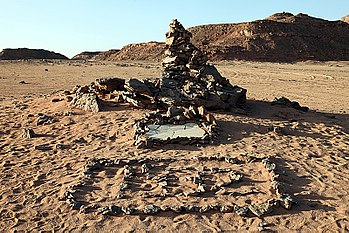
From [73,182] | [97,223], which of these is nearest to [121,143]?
[73,182]

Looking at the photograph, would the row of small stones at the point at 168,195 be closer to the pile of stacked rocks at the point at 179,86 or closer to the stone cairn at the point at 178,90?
the stone cairn at the point at 178,90

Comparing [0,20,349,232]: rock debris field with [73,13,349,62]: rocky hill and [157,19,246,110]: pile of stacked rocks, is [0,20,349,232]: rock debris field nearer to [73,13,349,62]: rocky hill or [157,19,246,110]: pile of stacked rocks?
[157,19,246,110]: pile of stacked rocks

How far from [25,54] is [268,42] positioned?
124 feet

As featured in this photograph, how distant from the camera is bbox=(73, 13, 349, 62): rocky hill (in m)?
49.8

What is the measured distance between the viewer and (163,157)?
8102mm

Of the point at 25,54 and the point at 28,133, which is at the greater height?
the point at 25,54

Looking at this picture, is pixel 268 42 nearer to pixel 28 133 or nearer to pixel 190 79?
pixel 190 79

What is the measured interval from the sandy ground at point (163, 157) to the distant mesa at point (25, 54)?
47302mm

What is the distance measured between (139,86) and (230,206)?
6141mm

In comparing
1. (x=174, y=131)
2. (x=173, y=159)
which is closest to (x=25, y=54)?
(x=174, y=131)

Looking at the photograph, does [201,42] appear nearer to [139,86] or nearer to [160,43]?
[160,43]

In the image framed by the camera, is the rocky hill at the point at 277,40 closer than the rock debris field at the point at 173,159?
No

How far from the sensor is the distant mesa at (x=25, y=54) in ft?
182

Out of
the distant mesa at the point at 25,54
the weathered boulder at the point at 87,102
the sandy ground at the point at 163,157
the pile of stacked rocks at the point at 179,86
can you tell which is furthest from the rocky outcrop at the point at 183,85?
the distant mesa at the point at 25,54
